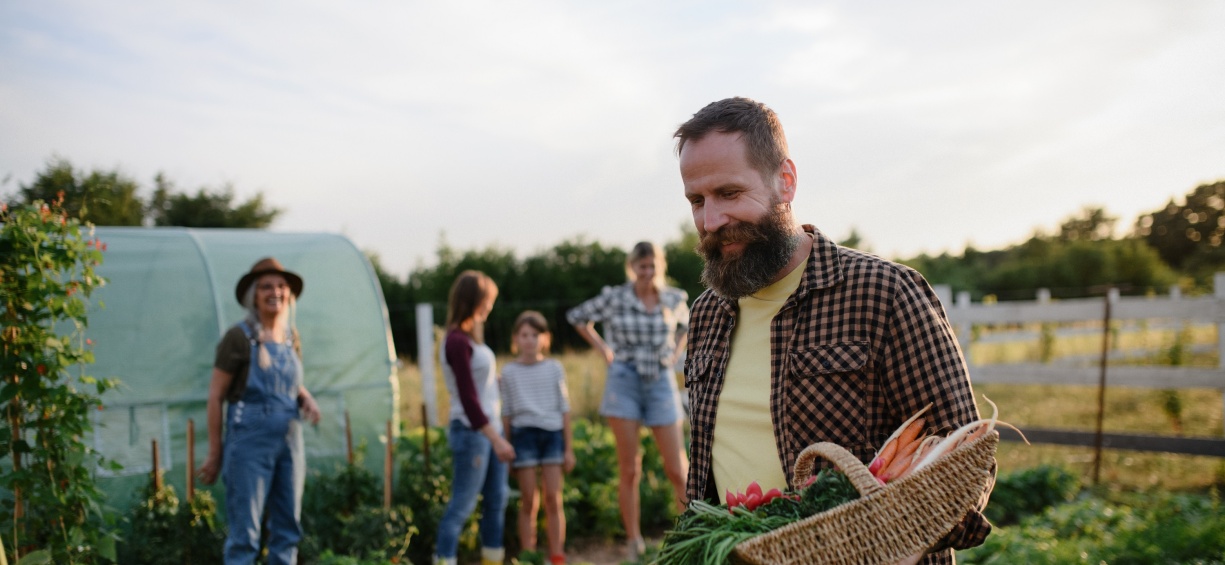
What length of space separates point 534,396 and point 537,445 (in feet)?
1.14

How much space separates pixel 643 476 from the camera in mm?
7418

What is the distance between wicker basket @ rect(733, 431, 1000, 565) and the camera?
143cm

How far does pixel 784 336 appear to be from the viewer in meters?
2.04

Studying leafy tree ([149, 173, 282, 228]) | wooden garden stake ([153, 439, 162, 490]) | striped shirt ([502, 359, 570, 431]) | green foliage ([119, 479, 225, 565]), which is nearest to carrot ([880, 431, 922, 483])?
striped shirt ([502, 359, 570, 431])

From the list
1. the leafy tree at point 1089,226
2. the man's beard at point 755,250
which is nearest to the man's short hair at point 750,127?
the man's beard at point 755,250

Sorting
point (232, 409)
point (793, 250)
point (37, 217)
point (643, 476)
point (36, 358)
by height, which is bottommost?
point (643, 476)

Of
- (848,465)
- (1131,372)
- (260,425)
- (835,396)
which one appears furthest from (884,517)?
(1131,372)

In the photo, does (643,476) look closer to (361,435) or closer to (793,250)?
(361,435)

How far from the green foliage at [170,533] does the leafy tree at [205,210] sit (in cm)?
2055

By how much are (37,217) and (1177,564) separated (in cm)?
562

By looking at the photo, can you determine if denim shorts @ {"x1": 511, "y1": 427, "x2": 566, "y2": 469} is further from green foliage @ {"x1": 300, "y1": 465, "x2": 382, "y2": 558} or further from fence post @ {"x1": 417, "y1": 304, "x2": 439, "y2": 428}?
fence post @ {"x1": 417, "y1": 304, "x2": 439, "y2": 428}

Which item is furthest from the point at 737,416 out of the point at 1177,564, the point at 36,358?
the point at 1177,564

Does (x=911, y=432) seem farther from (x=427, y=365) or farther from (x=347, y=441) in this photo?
(x=427, y=365)

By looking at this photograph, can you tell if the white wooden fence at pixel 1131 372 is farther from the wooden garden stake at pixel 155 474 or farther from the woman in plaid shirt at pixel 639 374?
the wooden garden stake at pixel 155 474
